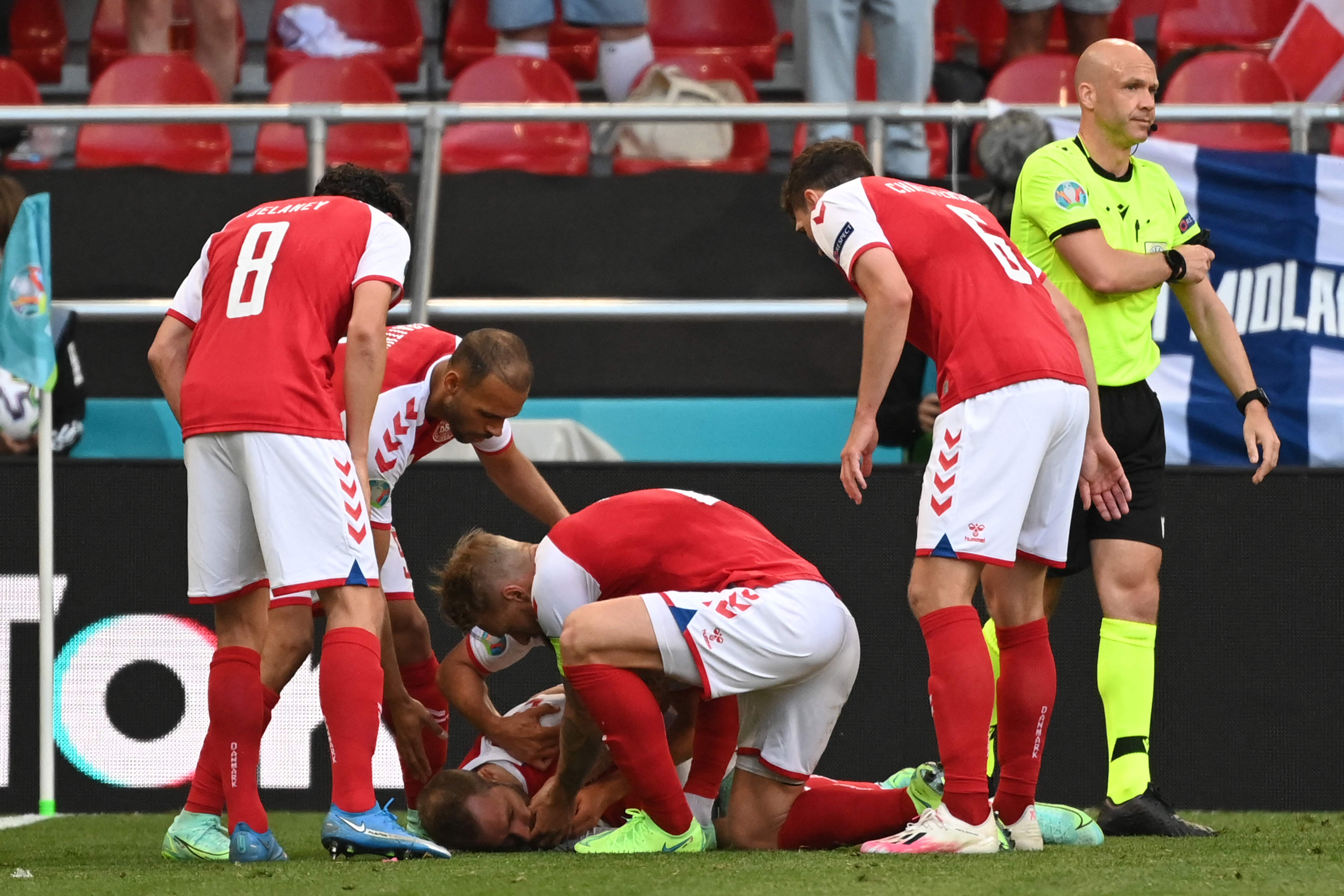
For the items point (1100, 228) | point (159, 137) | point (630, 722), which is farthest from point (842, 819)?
point (159, 137)

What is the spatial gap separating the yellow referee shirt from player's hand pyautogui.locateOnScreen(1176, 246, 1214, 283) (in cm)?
6

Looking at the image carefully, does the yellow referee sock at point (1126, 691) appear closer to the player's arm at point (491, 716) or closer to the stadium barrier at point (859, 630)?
the stadium barrier at point (859, 630)

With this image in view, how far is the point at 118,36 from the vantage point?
8312 mm

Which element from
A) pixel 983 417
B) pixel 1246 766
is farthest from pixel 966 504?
pixel 1246 766

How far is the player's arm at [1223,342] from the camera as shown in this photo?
14.0ft

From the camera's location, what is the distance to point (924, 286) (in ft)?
12.0

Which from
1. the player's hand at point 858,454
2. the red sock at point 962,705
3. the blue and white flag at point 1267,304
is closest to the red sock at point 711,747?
the red sock at point 962,705

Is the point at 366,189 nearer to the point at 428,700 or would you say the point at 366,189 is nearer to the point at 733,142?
the point at 428,700

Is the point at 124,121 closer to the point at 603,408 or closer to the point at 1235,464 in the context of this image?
the point at 603,408

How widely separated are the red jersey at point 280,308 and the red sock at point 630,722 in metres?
0.77

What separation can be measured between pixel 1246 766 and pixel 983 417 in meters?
2.06

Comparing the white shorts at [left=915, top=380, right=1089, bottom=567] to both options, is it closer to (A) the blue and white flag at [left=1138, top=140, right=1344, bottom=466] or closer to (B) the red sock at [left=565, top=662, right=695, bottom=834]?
(B) the red sock at [left=565, top=662, right=695, bottom=834]

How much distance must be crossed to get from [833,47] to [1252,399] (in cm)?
276

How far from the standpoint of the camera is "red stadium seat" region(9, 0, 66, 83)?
832cm
